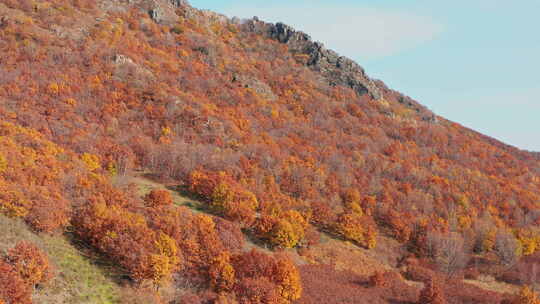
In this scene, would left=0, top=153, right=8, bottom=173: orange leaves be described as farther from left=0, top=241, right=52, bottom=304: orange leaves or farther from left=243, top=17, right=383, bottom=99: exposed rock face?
left=243, top=17, right=383, bottom=99: exposed rock face

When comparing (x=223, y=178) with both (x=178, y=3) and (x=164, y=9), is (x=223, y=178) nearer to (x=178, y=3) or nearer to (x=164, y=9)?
(x=164, y=9)

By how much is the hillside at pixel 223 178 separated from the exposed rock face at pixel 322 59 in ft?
2.29

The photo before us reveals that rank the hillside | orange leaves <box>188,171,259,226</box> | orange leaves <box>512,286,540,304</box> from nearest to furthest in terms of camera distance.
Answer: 1. the hillside
2. orange leaves <box>512,286,540,304</box>
3. orange leaves <box>188,171,259,226</box>

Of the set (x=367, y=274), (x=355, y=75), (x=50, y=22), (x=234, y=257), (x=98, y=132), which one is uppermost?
(x=355, y=75)

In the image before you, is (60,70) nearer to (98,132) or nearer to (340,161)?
(98,132)

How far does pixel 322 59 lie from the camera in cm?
10225

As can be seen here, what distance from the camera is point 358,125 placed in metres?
79.8

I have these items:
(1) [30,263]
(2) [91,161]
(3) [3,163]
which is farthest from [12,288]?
(2) [91,161]

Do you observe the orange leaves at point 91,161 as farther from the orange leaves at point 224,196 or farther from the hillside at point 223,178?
the orange leaves at point 224,196

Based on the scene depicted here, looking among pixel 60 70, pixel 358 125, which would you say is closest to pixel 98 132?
pixel 60 70

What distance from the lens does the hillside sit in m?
21.7

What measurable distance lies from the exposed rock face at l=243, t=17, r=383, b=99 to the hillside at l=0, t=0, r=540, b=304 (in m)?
0.70

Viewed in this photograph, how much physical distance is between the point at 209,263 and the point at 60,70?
156ft

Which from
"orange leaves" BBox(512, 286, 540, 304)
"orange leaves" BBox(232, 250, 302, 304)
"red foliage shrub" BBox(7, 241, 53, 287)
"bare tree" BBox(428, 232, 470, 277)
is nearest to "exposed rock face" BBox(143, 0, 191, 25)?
"bare tree" BBox(428, 232, 470, 277)
